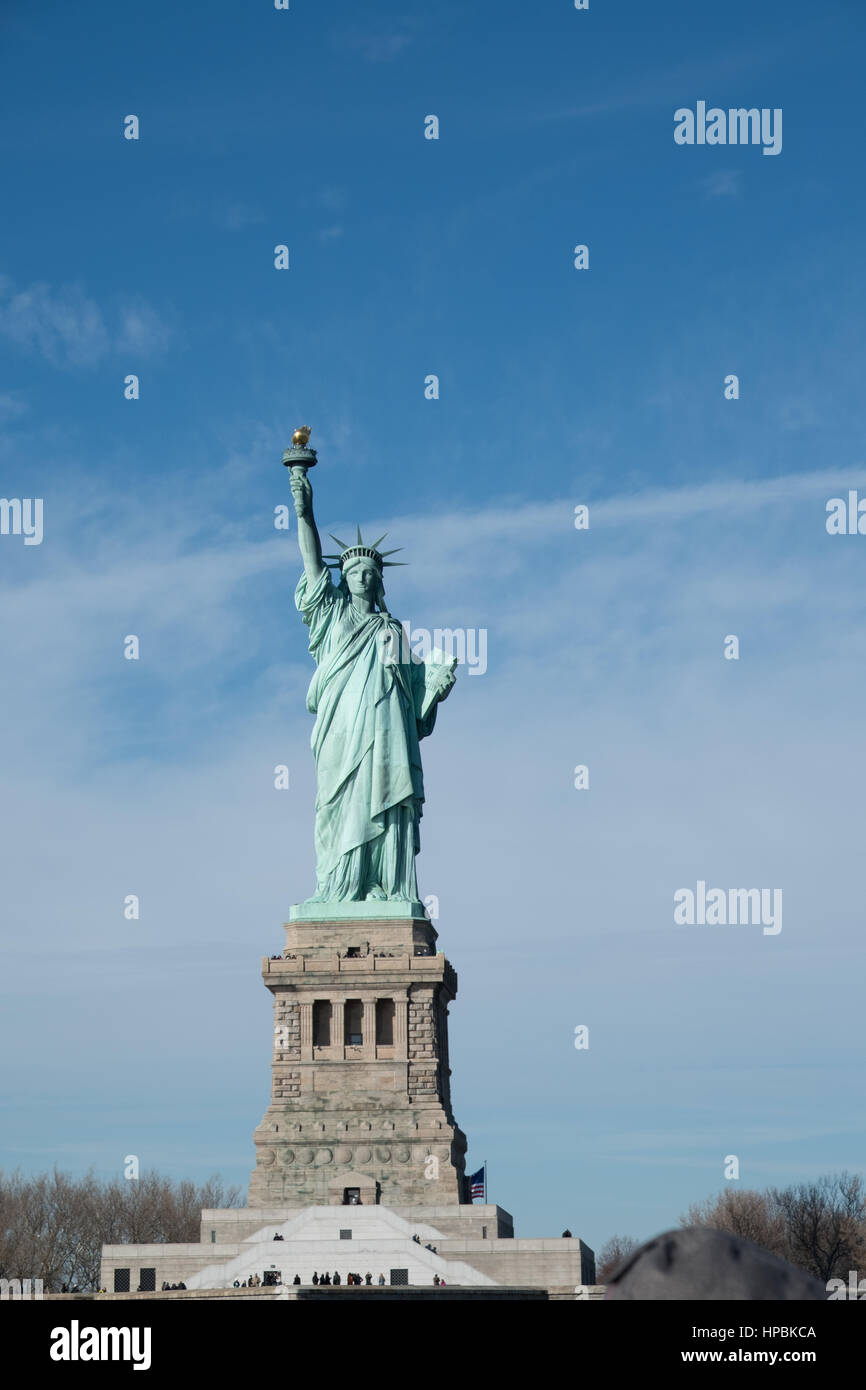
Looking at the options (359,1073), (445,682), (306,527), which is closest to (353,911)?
(359,1073)

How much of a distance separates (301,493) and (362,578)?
9.56ft

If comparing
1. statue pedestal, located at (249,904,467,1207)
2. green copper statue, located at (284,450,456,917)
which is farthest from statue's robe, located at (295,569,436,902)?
statue pedestal, located at (249,904,467,1207)

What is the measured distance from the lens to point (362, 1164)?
47.6 meters

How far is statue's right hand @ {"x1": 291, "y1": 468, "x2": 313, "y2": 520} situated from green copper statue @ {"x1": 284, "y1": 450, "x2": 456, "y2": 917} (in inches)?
1.0

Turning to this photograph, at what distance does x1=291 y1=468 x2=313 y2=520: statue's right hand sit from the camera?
52188 millimetres

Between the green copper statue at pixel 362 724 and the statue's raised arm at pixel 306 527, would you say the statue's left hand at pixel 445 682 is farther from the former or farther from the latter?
the statue's raised arm at pixel 306 527

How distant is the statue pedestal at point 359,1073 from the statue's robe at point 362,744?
165 centimetres

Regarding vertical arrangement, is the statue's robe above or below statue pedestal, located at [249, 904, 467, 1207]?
above

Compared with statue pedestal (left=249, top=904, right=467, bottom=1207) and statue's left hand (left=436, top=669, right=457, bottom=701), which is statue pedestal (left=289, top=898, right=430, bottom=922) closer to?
statue pedestal (left=249, top=904, right=467, bottom=1207)

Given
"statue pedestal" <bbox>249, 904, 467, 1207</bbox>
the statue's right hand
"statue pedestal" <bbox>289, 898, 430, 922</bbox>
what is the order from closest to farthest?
"statue pedestal" <bbox>249, 904, 467, 1207</bbox>, "statue pedestal" <bbox>289, 898, 430, 922</bbox>, the statue's right hand

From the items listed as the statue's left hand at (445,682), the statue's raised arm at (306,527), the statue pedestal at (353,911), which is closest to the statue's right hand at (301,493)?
the statue's raised arm at (306,527)

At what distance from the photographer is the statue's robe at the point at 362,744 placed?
5162 centimetres
